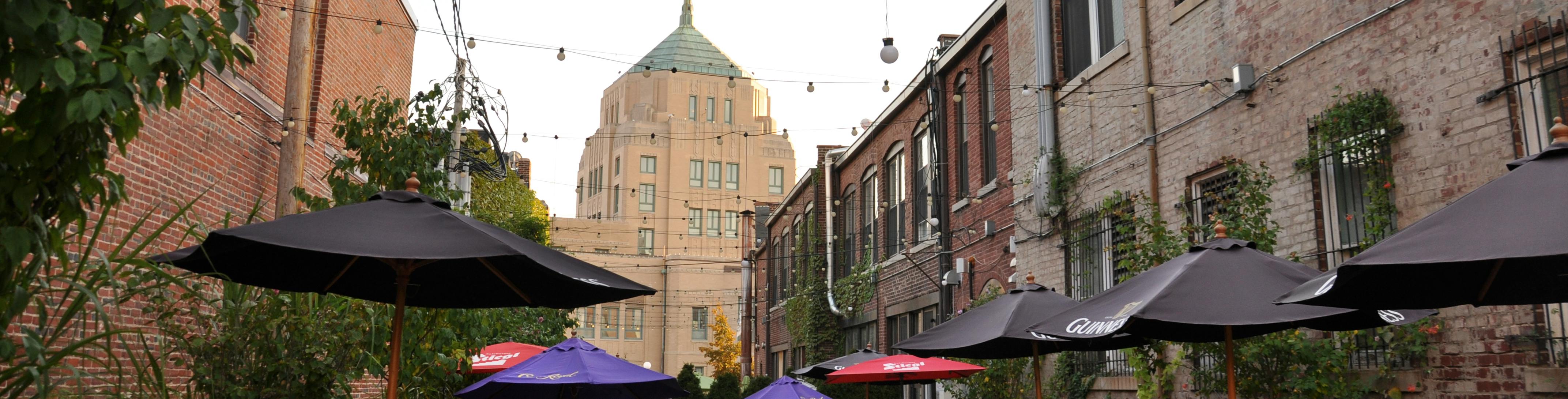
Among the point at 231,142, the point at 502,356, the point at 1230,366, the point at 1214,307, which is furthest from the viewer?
the point at 502,356

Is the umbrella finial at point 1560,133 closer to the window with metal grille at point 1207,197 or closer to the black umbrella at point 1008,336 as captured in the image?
the black umbrella at point 1008,336

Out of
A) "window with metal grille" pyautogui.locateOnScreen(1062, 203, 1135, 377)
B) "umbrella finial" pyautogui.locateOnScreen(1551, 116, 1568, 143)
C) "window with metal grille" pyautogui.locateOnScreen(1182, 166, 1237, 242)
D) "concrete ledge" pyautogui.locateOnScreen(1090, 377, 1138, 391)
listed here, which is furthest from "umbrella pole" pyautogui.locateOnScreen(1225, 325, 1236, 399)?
"window with metal grille" pyautogui.locateOnScreen(1062, 203, 1135, 377)

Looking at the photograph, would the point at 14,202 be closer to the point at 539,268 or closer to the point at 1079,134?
the point at 539,268

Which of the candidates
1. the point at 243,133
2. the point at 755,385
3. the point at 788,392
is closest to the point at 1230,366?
the point at 788,392

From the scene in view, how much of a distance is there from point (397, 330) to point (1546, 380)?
6.41m

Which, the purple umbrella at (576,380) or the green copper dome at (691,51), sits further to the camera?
the green copper dome at (691,51)

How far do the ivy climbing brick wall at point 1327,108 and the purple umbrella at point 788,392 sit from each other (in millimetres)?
3666

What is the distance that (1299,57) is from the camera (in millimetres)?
9164

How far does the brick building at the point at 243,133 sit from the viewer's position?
883 centimetres

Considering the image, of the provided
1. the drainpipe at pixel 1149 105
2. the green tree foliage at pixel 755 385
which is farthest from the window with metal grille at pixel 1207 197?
the green tree foliage at pixel 755 385

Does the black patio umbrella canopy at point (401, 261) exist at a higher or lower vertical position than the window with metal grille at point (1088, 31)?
lower

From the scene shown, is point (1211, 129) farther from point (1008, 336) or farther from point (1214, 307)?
point (1214, 307)

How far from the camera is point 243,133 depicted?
35.1ft

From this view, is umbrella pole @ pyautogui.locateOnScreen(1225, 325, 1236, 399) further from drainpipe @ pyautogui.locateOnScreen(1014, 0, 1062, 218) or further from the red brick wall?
drainpipe @ pyautogui.locateOnScreen(1014, 0, 1062, 218)
